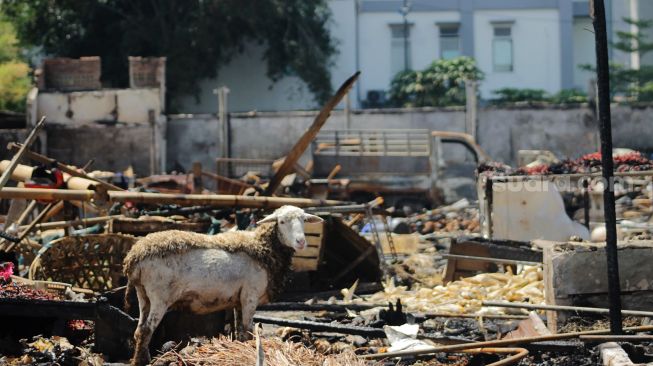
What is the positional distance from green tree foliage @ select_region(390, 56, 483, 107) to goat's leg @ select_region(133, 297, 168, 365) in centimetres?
3285

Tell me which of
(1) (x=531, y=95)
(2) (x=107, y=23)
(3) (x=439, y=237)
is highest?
(2) (x=107, y=23)

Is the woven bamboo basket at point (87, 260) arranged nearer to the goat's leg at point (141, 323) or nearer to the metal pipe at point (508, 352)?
the goat's leg at point (141, 323)

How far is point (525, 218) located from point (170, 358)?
373 inches

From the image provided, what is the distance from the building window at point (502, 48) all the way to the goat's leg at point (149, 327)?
38.7 meters

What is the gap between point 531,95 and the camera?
144 feet

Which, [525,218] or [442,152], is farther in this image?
[442,152]

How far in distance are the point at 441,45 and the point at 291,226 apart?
123ft

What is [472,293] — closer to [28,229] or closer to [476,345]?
[476,345]

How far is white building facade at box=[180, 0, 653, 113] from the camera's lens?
4469cm

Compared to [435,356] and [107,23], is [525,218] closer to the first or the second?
[435,356]

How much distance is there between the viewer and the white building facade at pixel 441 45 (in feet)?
147

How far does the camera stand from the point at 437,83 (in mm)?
42250

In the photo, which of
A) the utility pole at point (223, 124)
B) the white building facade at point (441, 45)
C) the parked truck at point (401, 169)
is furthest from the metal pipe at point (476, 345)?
the white building facade at point (441, 45)

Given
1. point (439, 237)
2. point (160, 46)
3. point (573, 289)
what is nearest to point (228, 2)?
point (160, 46)
